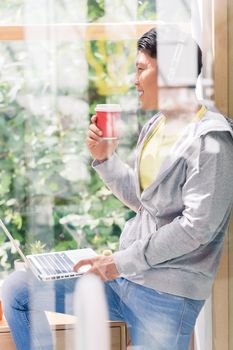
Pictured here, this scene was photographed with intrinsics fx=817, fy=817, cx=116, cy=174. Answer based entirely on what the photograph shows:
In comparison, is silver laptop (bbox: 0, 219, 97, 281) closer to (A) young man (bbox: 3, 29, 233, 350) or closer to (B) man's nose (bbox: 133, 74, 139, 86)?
(A) young man (bbox: 3, 29, 233, 350)

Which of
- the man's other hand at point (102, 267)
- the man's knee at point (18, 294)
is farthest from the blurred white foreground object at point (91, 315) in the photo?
the man's knee at point (18, 294)

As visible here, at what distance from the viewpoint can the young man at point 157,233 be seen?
173 centimetres

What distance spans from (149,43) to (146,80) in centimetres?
8

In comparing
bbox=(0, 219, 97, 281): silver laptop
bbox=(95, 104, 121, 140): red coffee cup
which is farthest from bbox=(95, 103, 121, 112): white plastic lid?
bbox=(0, 219, 97, 281): silver laptop

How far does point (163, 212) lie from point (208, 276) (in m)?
0.19

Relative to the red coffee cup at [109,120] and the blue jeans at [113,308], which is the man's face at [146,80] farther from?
the blue jeans at [113,308]

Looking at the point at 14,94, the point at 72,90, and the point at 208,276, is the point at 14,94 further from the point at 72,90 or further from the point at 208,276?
the point at 208,276

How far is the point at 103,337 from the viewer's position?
1788mm

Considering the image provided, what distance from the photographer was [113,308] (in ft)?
5.87

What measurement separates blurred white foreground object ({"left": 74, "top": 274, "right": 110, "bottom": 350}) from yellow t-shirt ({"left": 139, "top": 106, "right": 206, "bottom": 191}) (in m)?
0.24

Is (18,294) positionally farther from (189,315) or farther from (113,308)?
(189,315)

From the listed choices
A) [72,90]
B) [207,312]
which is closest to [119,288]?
[207,312]

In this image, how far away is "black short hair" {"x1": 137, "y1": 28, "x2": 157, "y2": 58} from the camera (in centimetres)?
175

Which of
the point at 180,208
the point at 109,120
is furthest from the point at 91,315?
the point at 109,120
